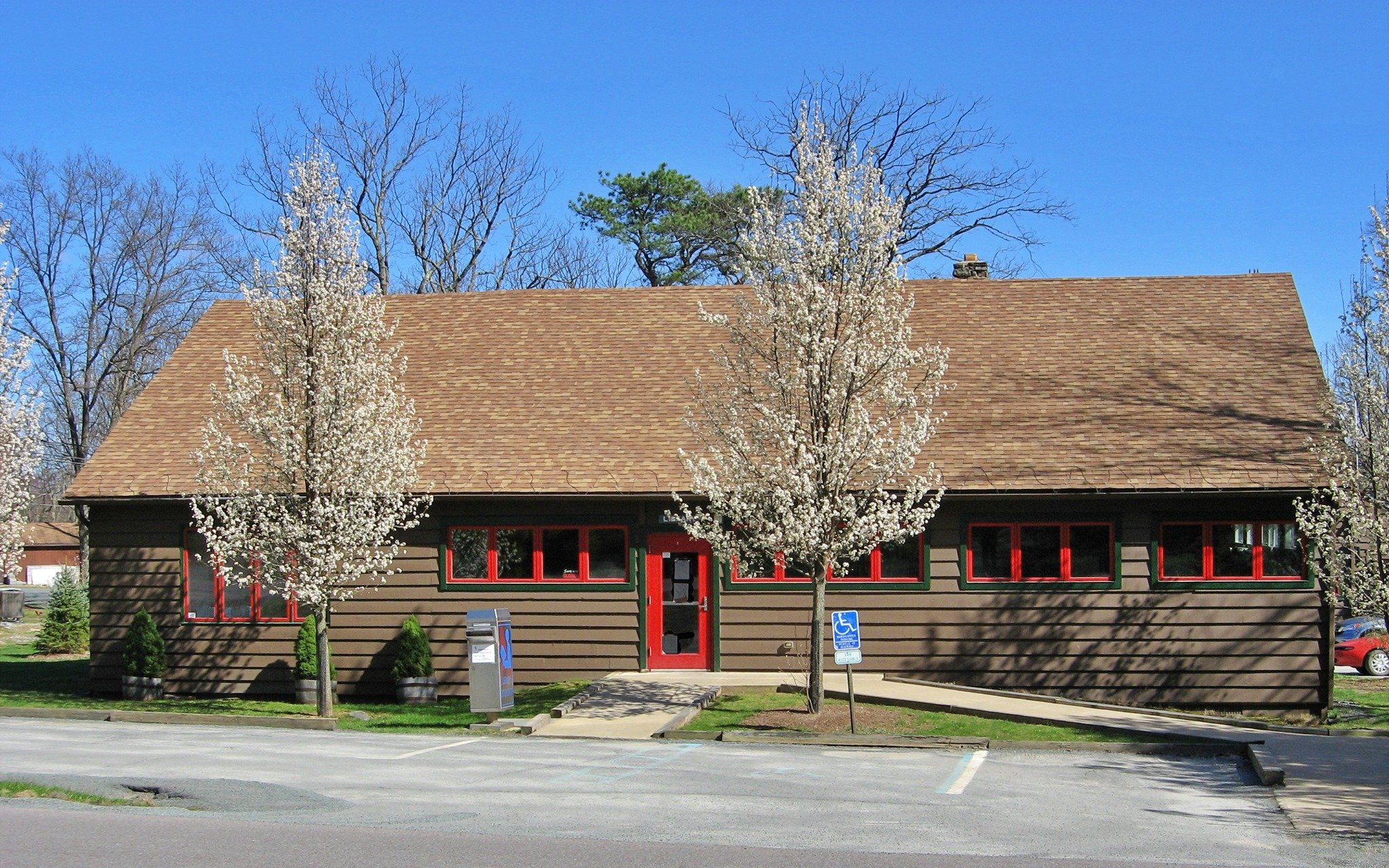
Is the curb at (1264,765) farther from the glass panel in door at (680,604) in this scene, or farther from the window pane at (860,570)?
the glass panel in door at (680,604)

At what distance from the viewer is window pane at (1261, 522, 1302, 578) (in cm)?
1834

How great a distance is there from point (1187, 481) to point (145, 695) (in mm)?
15793

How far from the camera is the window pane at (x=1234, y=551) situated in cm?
1847

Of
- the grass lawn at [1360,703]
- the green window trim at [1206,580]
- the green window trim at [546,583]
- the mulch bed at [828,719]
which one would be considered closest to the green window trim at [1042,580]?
the green window trim at [1206,580]

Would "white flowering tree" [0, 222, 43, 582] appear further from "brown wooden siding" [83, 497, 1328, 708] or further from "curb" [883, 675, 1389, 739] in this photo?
"curb" [883, 675, 1389, 739]

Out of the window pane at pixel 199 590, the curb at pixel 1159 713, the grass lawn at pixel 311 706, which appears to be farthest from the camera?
the window pane at pixel 199 590

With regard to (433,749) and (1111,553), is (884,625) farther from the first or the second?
(433,749)

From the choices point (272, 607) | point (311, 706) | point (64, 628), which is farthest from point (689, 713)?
point (64, 628)

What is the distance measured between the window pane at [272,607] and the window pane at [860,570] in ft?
28.3

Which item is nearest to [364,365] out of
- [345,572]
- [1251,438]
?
[345,572]

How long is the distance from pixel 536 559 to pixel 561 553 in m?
0.39

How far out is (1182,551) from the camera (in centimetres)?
1861

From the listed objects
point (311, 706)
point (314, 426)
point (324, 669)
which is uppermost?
point (314, 426)

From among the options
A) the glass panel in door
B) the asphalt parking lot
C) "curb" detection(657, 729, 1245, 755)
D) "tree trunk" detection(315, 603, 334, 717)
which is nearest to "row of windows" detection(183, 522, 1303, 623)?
the glass panel in door
